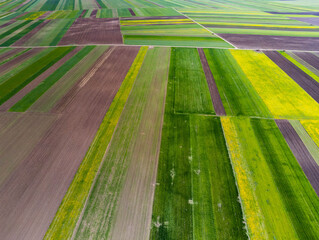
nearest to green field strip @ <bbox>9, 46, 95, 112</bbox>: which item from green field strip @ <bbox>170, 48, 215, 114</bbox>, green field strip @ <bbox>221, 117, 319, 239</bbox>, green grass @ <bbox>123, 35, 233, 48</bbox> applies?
green grass @ <bbox>123, 35, 233, 48</bbox>

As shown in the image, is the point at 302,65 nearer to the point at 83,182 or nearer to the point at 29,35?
the point at 83,182

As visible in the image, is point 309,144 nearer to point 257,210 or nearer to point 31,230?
point 257,210

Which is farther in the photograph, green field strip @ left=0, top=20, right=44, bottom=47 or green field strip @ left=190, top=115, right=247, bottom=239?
green field strip @ left=0, top=20, right=44, bottom=47

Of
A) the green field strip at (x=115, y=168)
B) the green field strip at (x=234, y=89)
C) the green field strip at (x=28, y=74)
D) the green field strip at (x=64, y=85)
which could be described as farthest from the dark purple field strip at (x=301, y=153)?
the green field strip at (x=28, y=74)

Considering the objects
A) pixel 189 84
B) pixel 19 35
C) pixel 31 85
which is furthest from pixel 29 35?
pixel 189 84

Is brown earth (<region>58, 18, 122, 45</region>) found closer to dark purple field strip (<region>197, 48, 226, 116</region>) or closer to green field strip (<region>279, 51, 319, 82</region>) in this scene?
dark purple field strip (<region>197, 48, 226, 116</region>)

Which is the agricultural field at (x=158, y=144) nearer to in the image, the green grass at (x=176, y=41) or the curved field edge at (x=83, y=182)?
the curved field edge at (x=83, y=182)

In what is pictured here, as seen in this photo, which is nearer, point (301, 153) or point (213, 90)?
point (301, 153)
